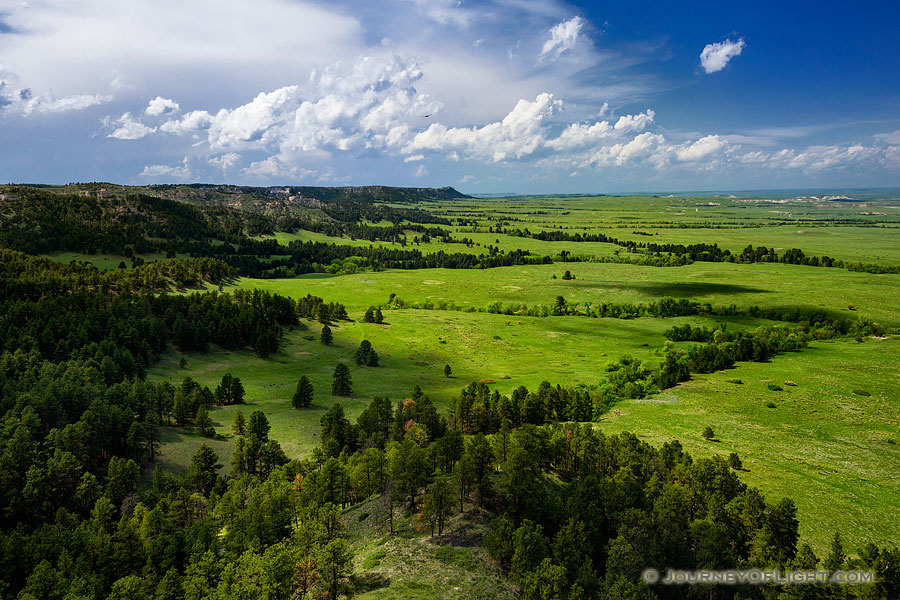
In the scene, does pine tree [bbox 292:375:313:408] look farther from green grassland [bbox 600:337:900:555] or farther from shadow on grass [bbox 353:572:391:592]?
green grassland [bbox 600:337:900:555]

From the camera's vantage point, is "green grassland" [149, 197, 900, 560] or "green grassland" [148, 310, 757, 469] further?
"green grassland" [148, 310, 757, 469]

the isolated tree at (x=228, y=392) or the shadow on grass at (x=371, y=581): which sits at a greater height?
the shadow on grass at (x=371, y=581)

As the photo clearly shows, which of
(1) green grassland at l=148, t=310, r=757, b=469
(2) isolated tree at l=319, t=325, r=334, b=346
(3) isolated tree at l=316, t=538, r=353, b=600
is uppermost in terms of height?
(3) isolated tree at l=316, t=538, r=353, b=600

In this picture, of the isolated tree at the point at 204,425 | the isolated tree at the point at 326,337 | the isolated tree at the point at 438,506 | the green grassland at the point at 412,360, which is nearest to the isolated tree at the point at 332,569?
the isolated tree at the point at 438,506

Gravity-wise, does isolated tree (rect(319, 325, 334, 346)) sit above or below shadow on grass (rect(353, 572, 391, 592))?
below

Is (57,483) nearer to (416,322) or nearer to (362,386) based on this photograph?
(362,386)

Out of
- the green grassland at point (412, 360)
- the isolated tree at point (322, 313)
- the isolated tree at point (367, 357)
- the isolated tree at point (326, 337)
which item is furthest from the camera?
the isolated tree at point (322, 313)

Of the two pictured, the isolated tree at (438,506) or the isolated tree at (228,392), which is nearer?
the isolated tree at (438,506)

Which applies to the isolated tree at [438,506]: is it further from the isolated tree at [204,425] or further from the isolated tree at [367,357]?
the isolated tree at [367,357]

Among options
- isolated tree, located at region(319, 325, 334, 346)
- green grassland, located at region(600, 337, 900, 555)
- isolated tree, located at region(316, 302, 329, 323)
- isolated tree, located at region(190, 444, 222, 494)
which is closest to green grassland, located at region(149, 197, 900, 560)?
green grassland, located at region(600, 337, 900, 555)

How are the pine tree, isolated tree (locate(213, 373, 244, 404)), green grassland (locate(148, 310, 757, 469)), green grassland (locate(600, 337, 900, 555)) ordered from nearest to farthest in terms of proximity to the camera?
1. green grassland (locate(600, 337, 900, 555))
2. green grassland (locate(148, 310, 757, 469))
3. the pine tree
4. isolated tree (locate(213, 373, 244, 404))

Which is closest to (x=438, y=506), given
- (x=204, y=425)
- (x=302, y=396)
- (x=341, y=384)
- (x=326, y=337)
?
(x=204, y=425)

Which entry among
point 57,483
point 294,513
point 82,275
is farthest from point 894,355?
point 82,275
